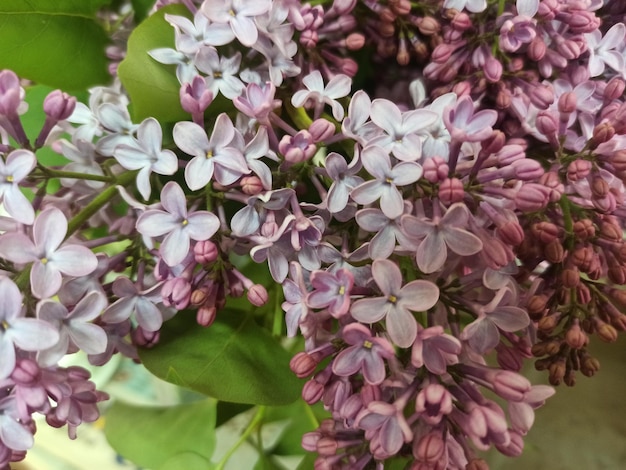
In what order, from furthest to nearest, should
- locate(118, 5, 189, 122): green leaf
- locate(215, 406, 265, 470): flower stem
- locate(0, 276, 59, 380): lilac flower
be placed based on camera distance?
1. locate(215, 406, 265, 470): flower stem
2. locate(118, 5, 189, 122): green leaf
3. locate(0, 276, 59, 380): lilac flower

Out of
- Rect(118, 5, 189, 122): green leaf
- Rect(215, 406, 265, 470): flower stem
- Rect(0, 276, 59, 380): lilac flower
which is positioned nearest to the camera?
Rect(0, 276, 59, 380): lilac flower

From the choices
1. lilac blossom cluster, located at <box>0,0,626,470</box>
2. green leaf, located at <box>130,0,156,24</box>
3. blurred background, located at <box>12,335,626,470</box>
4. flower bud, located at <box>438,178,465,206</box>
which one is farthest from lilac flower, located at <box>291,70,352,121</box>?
blurred background, located at <box>12,335,626,470</box>

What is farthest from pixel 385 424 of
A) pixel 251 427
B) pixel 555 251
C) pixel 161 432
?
pixel 161 432

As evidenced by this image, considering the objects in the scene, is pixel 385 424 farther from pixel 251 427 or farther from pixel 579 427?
pixel 579 427

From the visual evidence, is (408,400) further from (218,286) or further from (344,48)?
(344,48)

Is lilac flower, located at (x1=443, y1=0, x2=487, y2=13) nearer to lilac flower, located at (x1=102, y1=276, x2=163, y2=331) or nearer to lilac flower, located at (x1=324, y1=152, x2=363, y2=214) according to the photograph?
lilac flower, located at (x1=324, y1=152, x2=363, y2=214)

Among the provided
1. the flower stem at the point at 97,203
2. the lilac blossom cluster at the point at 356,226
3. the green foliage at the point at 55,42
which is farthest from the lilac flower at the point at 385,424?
the green foliage at the point at 55,42

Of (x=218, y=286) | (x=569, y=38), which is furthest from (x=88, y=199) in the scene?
(x=569, y=38)
